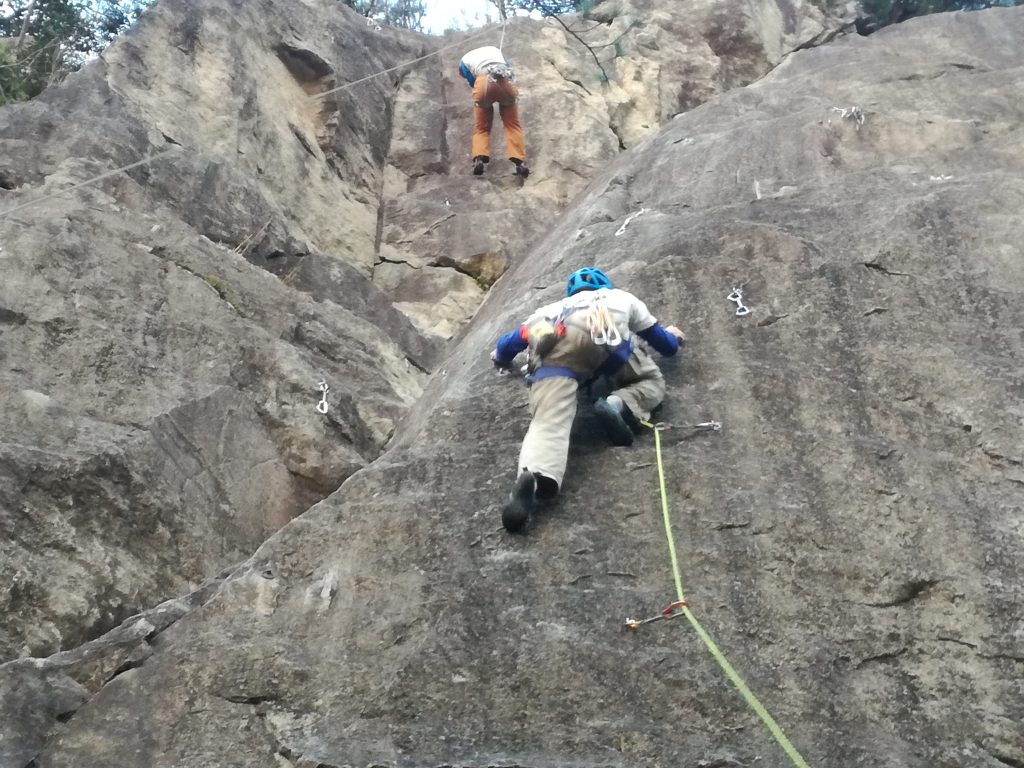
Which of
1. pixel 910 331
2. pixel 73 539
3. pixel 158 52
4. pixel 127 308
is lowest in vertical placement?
pixel 910 331

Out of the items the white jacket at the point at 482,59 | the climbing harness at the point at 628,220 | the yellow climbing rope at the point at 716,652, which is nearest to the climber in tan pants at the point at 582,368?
the yellow climbing rope at the point at 716,652

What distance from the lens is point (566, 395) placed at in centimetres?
580

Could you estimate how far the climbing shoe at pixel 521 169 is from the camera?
13016 mm

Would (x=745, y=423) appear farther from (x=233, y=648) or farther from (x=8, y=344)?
(x=8, y=344)

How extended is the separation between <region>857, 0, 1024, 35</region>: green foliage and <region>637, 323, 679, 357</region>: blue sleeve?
11622 millimetres

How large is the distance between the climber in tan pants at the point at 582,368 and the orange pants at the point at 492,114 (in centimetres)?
689

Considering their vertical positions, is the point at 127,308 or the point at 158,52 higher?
the point at 158,52

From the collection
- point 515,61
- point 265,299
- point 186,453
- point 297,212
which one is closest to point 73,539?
point 186,453

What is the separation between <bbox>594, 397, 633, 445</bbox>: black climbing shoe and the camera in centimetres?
581

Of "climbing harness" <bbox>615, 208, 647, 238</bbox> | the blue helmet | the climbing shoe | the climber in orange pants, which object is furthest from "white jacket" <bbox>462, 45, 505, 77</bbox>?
the blue helmet

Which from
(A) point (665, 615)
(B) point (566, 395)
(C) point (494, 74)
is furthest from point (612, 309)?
(C) point (494, 74)

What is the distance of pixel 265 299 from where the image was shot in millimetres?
8750

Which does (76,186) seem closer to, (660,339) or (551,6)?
(660,339)

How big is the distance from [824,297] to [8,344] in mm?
5197
